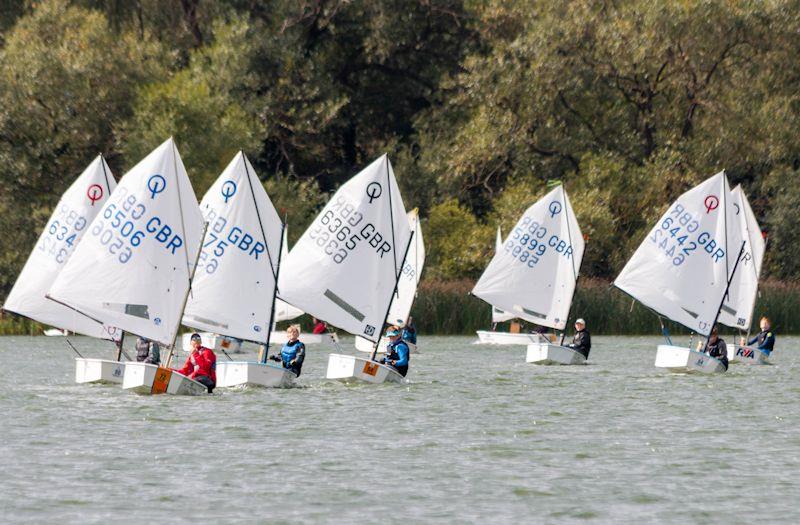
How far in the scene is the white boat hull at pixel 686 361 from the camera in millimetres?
40719

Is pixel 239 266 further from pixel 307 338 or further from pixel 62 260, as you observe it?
pixel 307 338

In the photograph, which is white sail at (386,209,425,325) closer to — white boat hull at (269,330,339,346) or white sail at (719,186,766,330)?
white boat hull at (269,330,339,346)

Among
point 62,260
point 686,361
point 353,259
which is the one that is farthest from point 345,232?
point 686,361

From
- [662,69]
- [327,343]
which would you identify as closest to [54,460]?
[327,343]

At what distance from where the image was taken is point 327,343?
2295 inches

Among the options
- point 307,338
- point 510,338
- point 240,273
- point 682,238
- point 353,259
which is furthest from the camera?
point 307,338

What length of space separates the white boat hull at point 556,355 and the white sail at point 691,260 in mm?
2634

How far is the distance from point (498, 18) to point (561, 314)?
29.8 m

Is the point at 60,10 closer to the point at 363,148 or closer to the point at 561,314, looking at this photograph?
the point at 363,148

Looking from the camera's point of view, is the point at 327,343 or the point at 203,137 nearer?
the point at 327,343

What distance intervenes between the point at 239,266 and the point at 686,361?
40.5 feet

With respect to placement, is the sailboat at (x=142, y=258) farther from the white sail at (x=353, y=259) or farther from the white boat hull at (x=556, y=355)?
the white boat hull at (x=556, y=355)

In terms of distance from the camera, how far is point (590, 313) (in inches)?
2542

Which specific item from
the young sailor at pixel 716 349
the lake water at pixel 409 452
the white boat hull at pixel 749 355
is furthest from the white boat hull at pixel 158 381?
the white boat hull at pixel 749 355
